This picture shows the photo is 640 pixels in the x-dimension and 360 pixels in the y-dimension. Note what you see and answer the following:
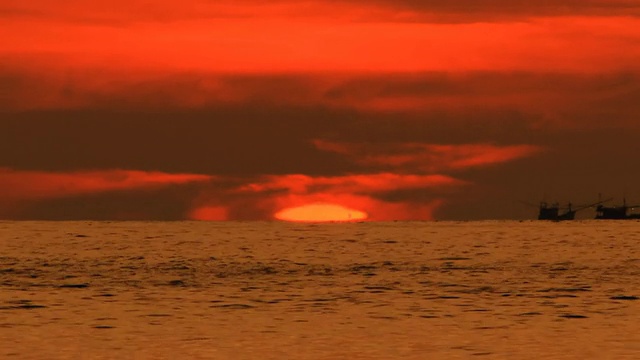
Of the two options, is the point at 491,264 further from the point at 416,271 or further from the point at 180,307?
the point at 180,307

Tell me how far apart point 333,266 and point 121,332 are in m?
66.1

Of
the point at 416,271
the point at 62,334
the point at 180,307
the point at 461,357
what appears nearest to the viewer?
the point at 461,357

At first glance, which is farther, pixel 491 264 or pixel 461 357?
pixel 491 264

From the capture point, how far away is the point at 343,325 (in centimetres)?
5419

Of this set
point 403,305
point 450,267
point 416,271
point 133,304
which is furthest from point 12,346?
point 450,267

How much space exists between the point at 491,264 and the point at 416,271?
18.3 m

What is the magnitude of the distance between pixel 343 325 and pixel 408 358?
9867 millimetres

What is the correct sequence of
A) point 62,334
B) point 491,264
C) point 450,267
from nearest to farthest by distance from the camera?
point 62,334 → point 450,267 → point 491,264

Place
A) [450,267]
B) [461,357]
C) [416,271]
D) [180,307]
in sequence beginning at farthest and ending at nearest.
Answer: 1. [450,267]
2. [416,271]
3. [180,307]
4. [461,357]

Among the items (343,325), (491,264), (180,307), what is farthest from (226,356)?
(491,264)

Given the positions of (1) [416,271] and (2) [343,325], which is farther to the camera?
(1) [416,271]

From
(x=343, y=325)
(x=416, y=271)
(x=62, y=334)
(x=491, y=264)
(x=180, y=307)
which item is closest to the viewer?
(x=62, y=334)

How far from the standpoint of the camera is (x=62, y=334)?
165 ft

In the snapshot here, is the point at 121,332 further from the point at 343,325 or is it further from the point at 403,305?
the point at 403,305
